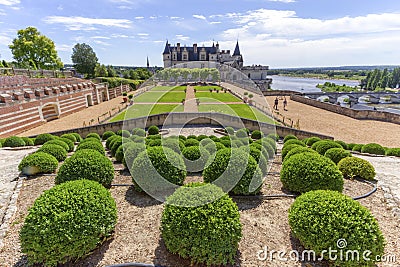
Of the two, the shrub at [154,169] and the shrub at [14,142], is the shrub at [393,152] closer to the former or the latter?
the shrub at [154,169]

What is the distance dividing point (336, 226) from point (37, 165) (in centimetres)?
1001

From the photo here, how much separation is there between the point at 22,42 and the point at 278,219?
5955cm

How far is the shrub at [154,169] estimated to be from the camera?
6.74 m

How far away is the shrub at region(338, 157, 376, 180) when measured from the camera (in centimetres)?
833

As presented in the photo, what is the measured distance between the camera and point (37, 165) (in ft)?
28.1

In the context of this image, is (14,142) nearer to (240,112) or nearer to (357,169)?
(357,169)

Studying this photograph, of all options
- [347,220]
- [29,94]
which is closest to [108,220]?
[347,220]

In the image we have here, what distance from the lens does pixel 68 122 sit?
26.6m

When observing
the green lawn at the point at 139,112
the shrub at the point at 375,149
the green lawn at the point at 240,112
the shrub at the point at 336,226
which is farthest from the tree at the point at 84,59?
the shrub at the point at 336,226

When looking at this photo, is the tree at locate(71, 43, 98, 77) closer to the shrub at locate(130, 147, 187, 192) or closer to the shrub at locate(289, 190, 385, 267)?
the shrub at locate(130, 147, 187, 192)

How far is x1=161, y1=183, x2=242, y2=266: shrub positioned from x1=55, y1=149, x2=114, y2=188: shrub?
11.3 ft

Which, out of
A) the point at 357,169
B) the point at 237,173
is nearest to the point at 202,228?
the point at 237,173

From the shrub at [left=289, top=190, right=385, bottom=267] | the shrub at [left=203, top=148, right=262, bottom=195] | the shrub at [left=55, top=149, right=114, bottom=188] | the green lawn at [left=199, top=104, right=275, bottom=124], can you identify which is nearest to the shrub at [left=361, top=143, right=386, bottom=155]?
the green lawn at [left=199, top=104, right=275, bottom=124]

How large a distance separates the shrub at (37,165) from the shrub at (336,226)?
9.03 m
